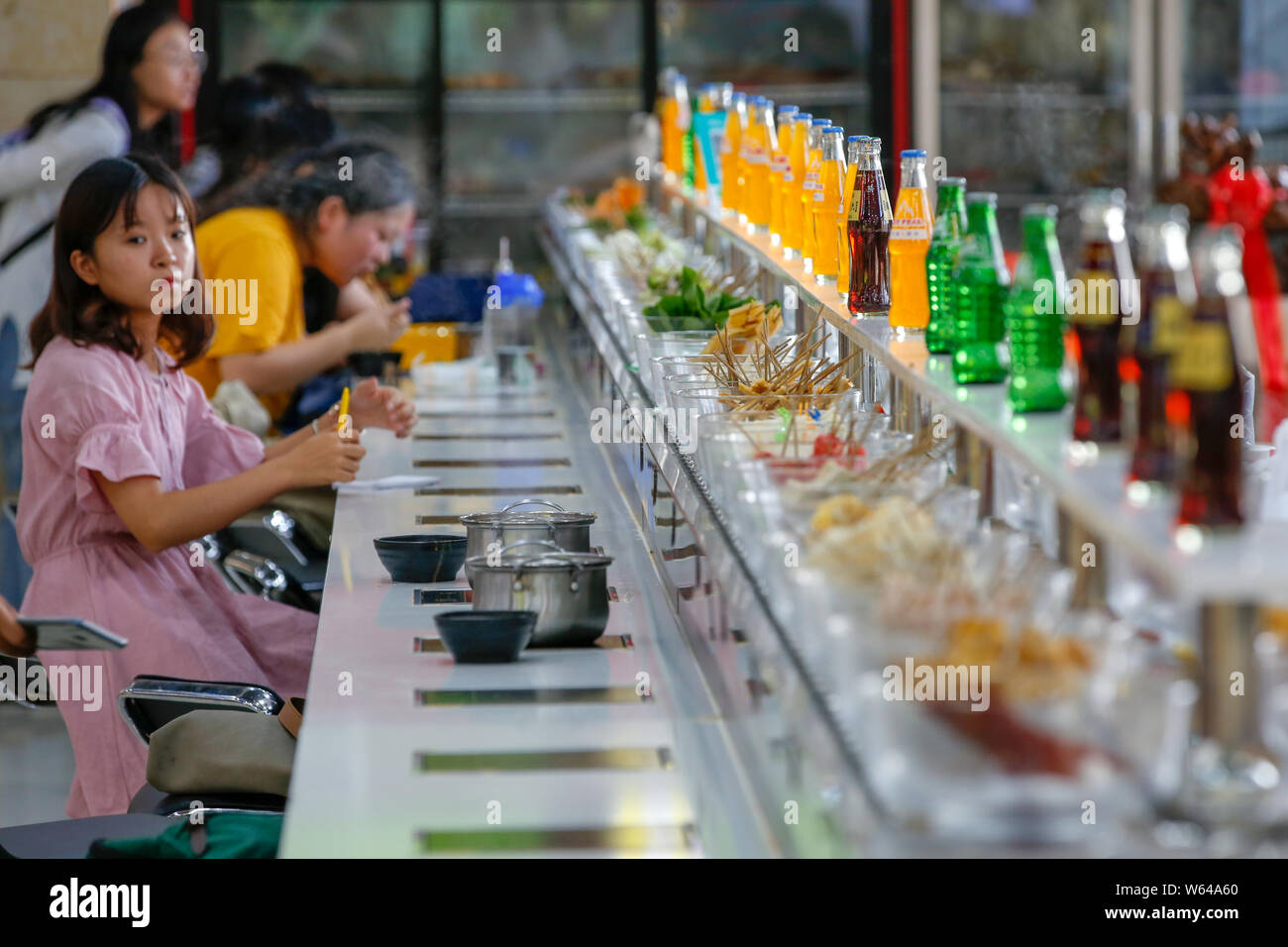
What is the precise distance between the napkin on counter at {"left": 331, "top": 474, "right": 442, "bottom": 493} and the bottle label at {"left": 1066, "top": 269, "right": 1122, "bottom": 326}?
196cm

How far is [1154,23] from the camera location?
6.72 m

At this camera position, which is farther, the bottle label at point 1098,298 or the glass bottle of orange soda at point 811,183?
the glass bottle of orange soda at point 811,183

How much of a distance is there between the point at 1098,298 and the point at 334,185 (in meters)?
3.43

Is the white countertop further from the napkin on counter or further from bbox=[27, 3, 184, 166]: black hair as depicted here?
bbox=[27, 3, 184, 166]: black hair

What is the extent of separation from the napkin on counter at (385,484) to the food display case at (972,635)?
1150 millimetres

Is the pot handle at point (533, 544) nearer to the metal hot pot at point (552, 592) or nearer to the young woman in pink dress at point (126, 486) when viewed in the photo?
the metal hot pot at point (552, 592)

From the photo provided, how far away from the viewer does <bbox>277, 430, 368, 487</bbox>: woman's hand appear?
2.90m

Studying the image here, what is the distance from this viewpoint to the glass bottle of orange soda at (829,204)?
262cm

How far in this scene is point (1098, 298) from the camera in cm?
152

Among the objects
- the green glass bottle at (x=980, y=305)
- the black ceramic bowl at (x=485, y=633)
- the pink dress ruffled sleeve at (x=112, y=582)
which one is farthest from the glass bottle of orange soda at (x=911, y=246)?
the pink dress ruffled sleeve at (x=112, y=582)

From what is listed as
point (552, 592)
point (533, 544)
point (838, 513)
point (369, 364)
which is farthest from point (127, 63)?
point (838, 513)

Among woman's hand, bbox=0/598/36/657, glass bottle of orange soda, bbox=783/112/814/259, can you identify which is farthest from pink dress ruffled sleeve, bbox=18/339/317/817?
glass bottle of orange soda, bbox=783/112/814/259

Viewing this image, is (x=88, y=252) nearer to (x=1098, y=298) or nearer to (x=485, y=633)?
(x=485, y=633)
